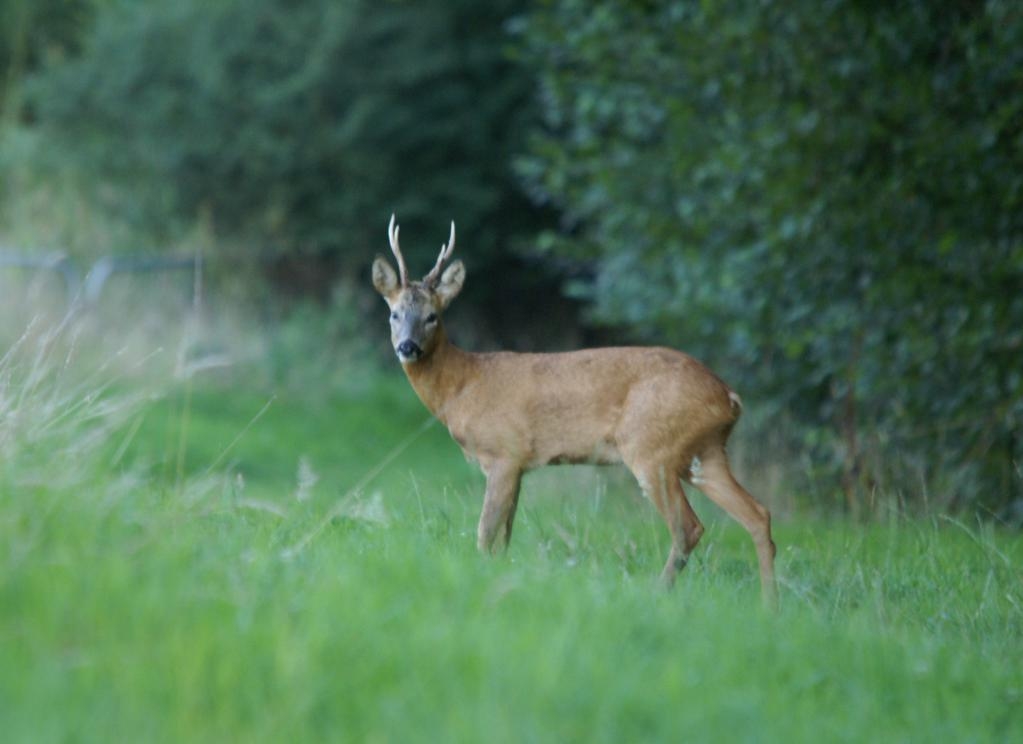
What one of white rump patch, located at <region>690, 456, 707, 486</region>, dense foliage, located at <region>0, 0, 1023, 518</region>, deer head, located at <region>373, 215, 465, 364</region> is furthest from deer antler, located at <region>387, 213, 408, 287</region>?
dense foliage, located at <region>0, 0, 1023, 518</region>

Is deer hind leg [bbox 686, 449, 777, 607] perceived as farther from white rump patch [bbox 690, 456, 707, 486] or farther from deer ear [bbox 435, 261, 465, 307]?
deer ear [bbox 435, 261, 465, 307]

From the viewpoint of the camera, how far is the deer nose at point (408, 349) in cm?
786

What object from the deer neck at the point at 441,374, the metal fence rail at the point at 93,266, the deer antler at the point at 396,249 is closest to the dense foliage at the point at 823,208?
the deer neck at the point at 441,374

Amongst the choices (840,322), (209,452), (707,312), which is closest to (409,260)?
(209,452)

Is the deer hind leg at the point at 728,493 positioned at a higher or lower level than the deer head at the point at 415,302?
lower

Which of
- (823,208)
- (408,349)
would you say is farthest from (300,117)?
(408,349)

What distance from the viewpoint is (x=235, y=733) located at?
13.1ft

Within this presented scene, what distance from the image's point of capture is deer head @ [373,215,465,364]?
26.1 feet

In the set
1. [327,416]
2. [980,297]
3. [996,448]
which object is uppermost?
[980,297]

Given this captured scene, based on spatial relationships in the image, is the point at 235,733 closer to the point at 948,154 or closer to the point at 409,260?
the point at 948,154

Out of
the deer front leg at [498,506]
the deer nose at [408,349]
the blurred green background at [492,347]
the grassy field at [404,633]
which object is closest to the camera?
the grassy field at [404,633]

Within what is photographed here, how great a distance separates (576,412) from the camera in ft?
25.1

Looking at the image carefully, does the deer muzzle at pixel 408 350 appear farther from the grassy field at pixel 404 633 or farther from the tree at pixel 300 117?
the tree at pixel 300 117

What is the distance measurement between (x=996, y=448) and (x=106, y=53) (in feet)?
46.9
